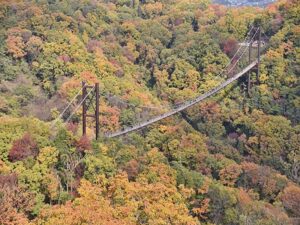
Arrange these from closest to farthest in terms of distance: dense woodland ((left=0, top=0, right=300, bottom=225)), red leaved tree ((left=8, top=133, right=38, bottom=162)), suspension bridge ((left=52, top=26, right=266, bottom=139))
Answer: dense woodland ((left=0, top=0, right=300, bottom=225)) < red leaved tree ((left=8, top=133, right=38, bottom=162)) < suspension bridge ((left=52, top=26, right=266, bottom=139))

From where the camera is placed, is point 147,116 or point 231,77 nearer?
point 147,116

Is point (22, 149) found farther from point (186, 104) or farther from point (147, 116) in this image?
point (186, 104)

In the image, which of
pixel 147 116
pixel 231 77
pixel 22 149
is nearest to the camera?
pixel 22 149

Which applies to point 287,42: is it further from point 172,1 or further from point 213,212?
point 213,212

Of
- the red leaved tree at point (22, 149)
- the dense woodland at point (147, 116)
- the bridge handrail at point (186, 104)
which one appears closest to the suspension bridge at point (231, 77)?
the bridge handrail at point (186, 104)

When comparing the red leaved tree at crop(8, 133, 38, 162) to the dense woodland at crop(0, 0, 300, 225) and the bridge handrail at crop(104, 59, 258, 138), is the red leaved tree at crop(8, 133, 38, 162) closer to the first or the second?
the dense woodland at crop(0, 0, 300, 225)

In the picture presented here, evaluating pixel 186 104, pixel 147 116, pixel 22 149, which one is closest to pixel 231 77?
pixel 186 104

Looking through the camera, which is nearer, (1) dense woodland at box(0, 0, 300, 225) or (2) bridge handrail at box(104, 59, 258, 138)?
(1) dense woodland at box(0, 0, 300, 225)

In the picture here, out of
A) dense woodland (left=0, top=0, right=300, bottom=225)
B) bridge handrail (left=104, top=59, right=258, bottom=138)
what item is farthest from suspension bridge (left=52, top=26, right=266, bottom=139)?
dense woodland (left=0, top=0, right=300, bottom=225)

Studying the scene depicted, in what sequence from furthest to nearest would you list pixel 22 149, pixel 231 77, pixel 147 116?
pixel 231 77
pixel 147 116
pixel 22 149
